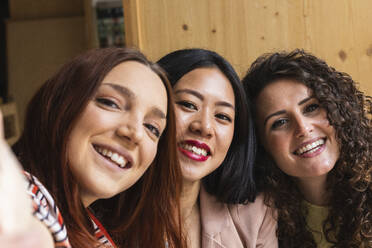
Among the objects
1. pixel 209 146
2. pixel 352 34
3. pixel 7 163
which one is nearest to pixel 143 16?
pixel 209 146

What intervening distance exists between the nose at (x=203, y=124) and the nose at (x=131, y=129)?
1.39 ft

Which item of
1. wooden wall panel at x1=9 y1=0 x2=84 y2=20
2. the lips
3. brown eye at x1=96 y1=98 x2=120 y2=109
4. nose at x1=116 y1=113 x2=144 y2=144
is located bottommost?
the lips

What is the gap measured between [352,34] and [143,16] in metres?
0.92

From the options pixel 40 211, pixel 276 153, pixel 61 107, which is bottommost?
pixel 276 153

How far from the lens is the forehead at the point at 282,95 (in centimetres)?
155

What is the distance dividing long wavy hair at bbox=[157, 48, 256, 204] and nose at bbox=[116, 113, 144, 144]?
1.79ft

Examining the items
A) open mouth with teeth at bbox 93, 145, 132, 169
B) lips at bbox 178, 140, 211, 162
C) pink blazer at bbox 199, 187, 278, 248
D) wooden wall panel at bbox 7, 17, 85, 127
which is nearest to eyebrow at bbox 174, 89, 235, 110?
lips at bbox 178, 140, 211, 162

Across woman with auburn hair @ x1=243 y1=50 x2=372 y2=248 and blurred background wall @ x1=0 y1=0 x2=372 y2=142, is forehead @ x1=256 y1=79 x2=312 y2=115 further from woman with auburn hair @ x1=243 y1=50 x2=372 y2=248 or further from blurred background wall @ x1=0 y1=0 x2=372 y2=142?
blurred background wall @ x1=0 y1=0 x2=372 y2=142

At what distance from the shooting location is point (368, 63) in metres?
1.87

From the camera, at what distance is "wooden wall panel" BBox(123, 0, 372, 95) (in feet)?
6.13

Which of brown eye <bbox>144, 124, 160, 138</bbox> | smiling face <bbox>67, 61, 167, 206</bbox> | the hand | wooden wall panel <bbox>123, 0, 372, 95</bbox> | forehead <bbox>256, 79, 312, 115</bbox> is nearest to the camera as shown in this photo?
the hand

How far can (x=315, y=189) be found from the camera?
1.71 metres

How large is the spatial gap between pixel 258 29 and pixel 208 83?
53 cm

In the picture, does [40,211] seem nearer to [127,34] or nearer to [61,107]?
Answer: [61,107]
